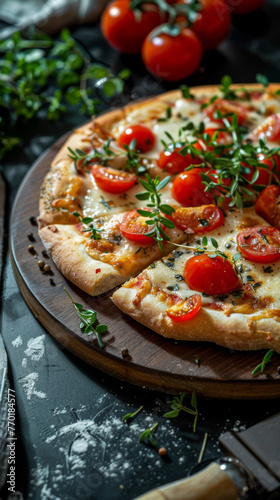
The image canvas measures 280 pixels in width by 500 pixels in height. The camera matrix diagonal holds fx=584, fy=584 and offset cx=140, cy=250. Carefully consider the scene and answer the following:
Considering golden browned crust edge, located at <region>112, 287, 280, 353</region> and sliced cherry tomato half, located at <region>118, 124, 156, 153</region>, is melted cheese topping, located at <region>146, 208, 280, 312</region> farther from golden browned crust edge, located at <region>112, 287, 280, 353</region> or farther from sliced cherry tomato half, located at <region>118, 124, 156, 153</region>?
sliced cherry tomato half, located at <region>118, 124, 156, 153</region>

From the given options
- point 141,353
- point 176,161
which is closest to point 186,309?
point 141,353

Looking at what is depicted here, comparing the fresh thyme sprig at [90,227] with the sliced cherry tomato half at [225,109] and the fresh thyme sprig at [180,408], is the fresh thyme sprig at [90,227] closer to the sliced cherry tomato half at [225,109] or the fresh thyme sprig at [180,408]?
the fresh thyme sprig at [180,408]

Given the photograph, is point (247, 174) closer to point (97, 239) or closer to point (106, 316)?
point (97, 239)

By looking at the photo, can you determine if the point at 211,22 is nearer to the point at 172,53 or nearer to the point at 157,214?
the point at 172,53

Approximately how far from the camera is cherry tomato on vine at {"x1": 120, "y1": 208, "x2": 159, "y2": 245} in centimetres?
351

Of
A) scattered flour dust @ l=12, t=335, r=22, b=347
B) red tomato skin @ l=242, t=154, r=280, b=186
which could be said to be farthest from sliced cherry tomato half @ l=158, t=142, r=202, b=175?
scattered flour dust @ l=12, t=335, r=22, b=347

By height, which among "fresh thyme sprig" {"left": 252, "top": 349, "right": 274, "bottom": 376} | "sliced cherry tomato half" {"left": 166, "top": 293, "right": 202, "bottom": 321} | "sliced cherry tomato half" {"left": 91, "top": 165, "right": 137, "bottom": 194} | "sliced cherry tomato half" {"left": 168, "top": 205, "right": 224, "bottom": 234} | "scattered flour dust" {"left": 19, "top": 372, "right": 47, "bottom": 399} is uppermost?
"sliced cherry tomato half" {"left": 91, "top": 165, "right": 137, "bottom": 194}

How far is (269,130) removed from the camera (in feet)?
13.9

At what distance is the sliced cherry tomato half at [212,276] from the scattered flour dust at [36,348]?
36.5 inches

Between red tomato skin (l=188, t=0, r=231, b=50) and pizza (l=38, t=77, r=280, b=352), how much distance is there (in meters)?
1.25

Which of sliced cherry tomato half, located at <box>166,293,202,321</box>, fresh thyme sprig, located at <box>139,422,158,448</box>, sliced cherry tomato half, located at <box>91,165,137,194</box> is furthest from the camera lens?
sliced cherry tomato half, located at <box>91,165,137,194</box>

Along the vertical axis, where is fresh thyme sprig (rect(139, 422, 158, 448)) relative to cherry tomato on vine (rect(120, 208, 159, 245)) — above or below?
below

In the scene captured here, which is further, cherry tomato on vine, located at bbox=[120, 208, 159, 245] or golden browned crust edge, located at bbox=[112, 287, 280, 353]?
cherry tomato on vine, located at bbox=[120, 208, 159, 245]

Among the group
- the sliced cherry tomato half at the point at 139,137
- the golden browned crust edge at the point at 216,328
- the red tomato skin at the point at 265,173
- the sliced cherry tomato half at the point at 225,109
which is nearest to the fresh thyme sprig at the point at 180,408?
the golden browned crust edge at the point at 216,328
